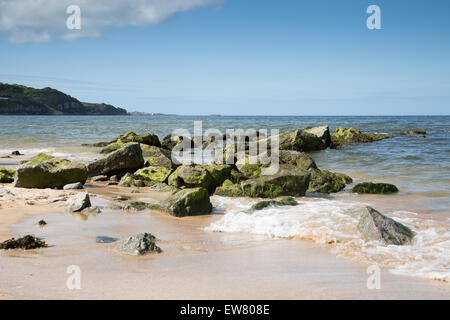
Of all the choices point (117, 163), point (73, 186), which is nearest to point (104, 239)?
point (73, 186)

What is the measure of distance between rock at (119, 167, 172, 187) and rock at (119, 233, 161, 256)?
6.02 meters

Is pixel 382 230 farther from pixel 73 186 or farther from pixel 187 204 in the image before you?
pixel 73 186

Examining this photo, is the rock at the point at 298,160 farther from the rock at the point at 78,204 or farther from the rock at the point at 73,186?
the rock at the point at 78,204

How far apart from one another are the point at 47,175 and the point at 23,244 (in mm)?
5417

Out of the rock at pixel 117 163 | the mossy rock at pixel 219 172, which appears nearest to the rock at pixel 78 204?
the mossy rock at pixel 219 172

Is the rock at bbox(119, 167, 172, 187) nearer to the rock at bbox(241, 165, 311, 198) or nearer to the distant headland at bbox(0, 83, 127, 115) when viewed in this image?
the rock at bbox(241, 165, 311, 198)

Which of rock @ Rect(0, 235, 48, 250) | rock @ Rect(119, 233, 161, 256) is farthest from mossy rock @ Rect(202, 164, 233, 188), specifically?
rock @ Rect(0, 235, 48, 250)

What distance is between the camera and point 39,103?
152 m

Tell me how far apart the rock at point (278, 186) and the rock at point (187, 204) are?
1876 mm

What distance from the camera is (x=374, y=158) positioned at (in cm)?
1753

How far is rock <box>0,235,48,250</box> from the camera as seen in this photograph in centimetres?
502

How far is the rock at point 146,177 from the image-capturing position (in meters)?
11.1
